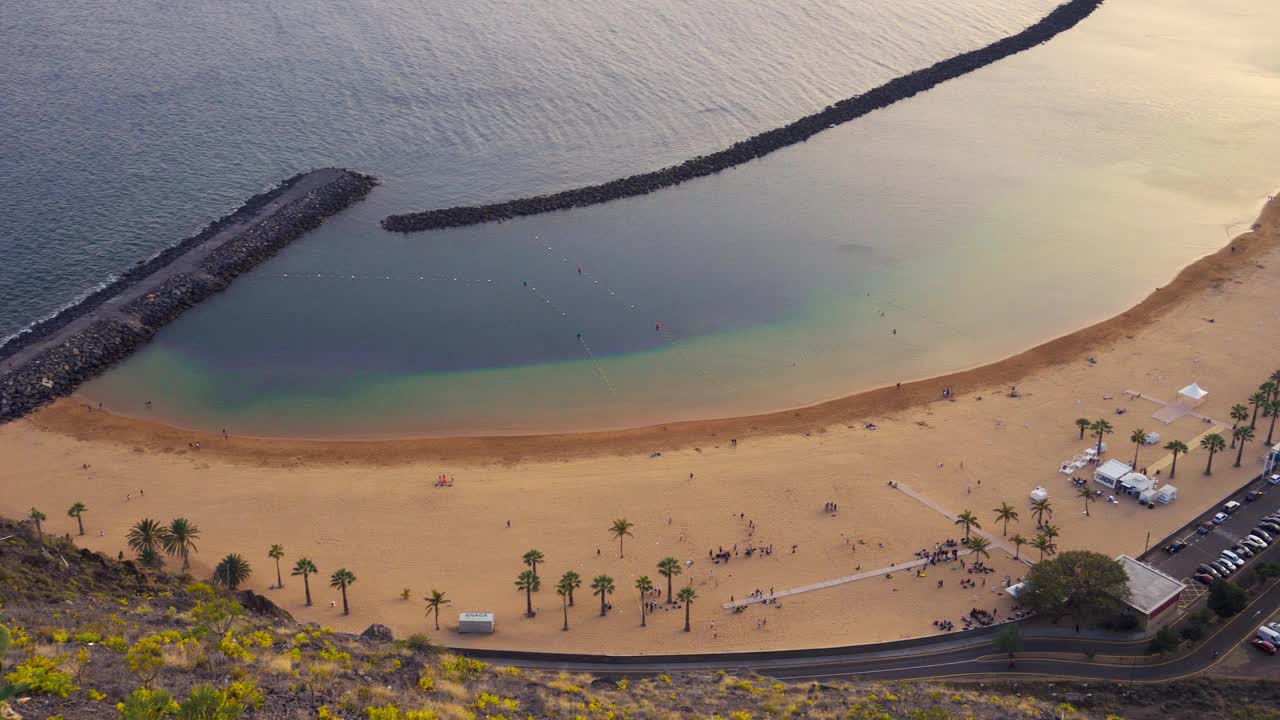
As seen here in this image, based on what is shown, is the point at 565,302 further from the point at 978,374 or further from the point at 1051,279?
the point at 1051,279

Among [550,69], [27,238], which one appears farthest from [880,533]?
[550,69]

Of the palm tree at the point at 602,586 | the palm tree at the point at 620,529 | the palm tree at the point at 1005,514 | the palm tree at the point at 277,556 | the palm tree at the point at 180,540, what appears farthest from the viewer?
the palm tree at the point at 1005,514

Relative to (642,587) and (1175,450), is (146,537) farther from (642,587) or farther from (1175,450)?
(1175,450)

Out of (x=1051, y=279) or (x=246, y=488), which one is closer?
(x=246, y=488)

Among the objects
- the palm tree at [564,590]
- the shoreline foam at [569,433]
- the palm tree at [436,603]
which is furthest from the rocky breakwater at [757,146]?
the palm tree at [564,590]

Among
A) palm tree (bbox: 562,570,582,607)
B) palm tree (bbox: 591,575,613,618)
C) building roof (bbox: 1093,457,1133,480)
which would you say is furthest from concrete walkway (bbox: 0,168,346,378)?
building roof (bbox: 1093,457,1133,480)

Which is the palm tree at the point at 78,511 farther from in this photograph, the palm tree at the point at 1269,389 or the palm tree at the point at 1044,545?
the palm tree at the point at 1269,389
